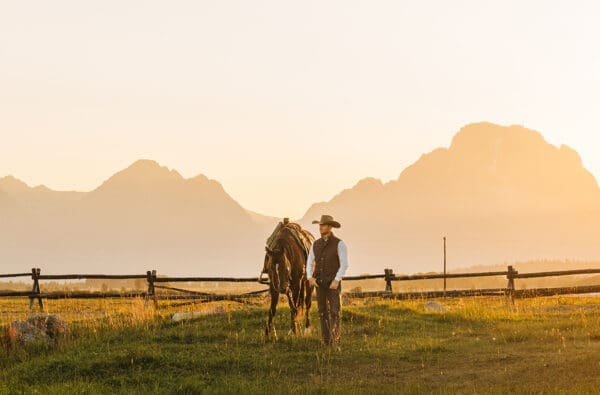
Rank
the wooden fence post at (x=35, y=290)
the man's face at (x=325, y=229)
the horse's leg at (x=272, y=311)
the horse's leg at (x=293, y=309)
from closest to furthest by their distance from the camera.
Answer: the man's face at (x=325, y=229)
the horse's leg at (x=272, y=311)
the horse's leg at (x=293, y=309)
the wooden fence post at (x=35, y=290)

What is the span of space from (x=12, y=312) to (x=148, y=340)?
12853 mm

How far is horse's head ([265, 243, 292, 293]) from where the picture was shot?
16.4 metres

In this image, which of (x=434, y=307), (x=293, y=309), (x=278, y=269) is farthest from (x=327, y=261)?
(x=434, y=307)

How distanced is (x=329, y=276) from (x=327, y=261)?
296 mm

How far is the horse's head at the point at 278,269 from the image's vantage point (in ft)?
53.7

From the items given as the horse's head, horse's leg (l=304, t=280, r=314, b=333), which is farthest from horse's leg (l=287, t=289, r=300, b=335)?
the horse's head

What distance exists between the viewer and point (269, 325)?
641 inches

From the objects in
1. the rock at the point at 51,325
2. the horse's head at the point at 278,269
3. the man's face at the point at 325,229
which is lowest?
the rock at the point at 51,325

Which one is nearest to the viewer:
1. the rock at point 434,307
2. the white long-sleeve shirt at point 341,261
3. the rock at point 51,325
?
the white long-sleeve shirt at point 341,261

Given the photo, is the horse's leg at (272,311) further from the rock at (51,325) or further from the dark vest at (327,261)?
the rock at (51,325)

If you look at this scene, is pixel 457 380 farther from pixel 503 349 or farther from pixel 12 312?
pixel 12 312

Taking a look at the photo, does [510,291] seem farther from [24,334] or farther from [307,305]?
[24,334]

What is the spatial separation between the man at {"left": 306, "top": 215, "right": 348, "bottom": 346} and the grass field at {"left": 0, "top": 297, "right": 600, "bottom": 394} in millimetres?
459

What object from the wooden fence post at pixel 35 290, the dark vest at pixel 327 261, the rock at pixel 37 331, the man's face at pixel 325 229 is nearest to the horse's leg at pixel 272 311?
the dark vest at pixel 327 261
